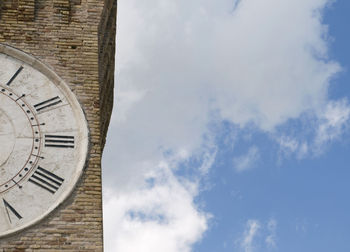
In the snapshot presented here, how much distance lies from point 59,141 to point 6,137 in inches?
34.8

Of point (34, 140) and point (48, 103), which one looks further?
point (48, 103)

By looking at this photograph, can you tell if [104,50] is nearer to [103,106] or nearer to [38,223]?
[103,106]

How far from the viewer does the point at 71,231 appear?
42.7 feet

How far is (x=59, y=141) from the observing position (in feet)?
45.6

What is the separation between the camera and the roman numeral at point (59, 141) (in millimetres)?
13852

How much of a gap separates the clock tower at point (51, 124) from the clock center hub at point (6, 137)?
0.02 metres

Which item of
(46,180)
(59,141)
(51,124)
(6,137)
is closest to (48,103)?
(51,124)

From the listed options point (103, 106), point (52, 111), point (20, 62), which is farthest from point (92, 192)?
point (103, 106)

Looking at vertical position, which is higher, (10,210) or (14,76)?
(14,76)

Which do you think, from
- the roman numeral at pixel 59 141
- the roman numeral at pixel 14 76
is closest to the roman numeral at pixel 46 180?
the roman numeral at pixel 59 141

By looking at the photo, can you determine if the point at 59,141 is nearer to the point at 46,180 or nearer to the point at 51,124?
the point at 51,124

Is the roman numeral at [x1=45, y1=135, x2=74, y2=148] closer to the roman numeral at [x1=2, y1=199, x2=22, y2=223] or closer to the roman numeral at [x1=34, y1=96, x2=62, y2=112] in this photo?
the roman numeral at [x1=34, y1=96, x2=62, y2=112]

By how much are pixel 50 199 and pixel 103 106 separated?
4097 mm

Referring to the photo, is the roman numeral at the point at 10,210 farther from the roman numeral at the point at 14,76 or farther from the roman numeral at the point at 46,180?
the roman numeral at the point at 14,76
